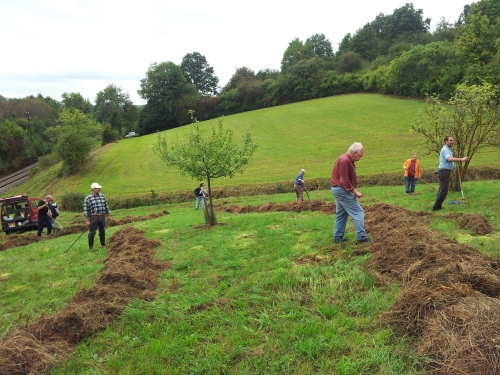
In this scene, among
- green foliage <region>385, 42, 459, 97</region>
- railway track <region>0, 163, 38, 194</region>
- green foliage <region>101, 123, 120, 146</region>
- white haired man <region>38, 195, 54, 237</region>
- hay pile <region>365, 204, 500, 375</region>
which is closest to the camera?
hay pile <region>365, 204, 500, 375</region>

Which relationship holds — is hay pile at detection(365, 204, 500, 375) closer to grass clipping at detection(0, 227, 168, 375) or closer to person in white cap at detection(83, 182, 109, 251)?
grass clipping at detection(0, 227, 168, 375)

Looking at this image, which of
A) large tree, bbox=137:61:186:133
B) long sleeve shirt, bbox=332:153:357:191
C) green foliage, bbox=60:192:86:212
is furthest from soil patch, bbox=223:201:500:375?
large tree, bbox=137:61:186:133

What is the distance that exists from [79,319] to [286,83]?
261ft

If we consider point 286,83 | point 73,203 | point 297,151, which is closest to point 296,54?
point 286,83

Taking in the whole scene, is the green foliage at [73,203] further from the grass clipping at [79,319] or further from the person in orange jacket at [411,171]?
the person in orange jacket at [411,171]

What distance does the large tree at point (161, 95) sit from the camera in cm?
8150

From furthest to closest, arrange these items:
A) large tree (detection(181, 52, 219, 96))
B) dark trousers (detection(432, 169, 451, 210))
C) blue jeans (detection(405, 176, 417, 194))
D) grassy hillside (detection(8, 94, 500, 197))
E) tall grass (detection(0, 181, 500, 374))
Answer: large tree (detection(181, 52, 219, 96)) < grassy hillside (detection(8, 94, 500, 197)) < blue jeans (detection(405, 176, 417, 194)) < dark trousers (detection(432, 169, 451, 210)) < tall grass (detection(0, 181, 500, 374))

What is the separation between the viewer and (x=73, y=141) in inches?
1844

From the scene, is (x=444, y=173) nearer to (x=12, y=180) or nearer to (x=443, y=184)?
(x=443, y=184)

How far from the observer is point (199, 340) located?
4.34 metres

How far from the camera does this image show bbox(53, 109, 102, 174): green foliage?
46406 millimetres

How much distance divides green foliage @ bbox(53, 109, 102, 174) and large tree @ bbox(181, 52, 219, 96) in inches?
2563

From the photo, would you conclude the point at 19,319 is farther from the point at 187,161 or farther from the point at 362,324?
the point at 187,161

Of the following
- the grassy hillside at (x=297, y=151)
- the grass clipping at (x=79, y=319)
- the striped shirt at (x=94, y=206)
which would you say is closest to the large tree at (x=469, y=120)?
the grassy hillside at (x=297, y=151)
